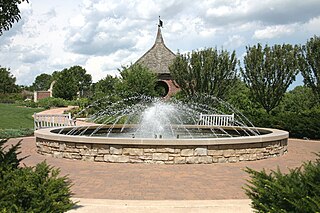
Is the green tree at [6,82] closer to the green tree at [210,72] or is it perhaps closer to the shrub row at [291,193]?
the green tree at [210,72]

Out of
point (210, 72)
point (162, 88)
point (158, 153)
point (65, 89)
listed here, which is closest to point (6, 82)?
point (65, 89)

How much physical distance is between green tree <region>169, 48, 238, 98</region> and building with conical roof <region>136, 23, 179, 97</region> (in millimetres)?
8583

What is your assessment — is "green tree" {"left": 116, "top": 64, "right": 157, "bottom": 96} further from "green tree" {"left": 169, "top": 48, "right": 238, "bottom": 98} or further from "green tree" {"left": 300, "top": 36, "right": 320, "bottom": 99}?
"green tree" {"left": 300, "top": 36, "right": 320, "bottom": 99}

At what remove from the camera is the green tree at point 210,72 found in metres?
22.8

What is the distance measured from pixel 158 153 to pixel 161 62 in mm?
27514

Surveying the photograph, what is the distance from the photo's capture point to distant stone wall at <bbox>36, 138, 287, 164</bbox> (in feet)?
29.6

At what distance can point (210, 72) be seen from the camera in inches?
898

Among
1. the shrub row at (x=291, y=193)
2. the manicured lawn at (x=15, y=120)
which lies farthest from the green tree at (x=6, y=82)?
the shrub row at (x=291, y=193)

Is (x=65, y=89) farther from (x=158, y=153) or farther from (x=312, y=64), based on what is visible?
(x=158, y=153)

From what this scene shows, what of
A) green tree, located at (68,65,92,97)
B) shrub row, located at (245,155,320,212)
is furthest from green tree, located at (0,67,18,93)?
shrub row, located at (245,155,320,212)

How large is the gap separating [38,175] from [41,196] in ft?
1.35

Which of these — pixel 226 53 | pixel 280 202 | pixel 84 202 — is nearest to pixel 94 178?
pixel 84 202

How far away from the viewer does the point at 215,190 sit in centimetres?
661

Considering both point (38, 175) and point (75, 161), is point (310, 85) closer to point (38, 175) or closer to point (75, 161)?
point (75, 161)
